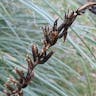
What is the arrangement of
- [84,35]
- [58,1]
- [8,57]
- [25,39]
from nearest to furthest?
[8,57] < [84,35] < [25,39] < [58,1]

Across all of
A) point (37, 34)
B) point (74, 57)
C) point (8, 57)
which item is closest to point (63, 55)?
point (74, 57)

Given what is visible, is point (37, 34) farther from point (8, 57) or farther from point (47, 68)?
point (8, 57)

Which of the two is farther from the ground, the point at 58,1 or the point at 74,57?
the point at 58,1

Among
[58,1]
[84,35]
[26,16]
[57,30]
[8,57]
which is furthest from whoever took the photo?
[58,1]

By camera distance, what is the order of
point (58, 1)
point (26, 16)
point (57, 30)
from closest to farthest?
point (57, 30) → point (26, 16) → point (58, 1)

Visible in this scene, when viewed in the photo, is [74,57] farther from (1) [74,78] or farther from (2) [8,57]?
(2) [8,57]

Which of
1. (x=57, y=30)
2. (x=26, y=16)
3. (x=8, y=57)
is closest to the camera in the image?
(x=57, y=30)

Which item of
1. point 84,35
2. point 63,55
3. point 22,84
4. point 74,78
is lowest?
point 74,78

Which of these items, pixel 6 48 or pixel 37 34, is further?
pixel 37 34

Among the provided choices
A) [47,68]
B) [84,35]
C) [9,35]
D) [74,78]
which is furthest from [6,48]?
[74,78]
